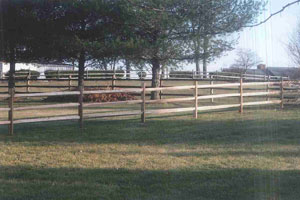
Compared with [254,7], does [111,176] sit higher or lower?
lower

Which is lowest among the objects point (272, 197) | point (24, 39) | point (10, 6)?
point (272, 197)

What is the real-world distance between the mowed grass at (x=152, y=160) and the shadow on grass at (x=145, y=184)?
0.05 ft

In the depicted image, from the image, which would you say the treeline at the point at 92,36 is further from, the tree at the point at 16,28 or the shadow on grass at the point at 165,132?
the shadow on grass at the point at 165,132

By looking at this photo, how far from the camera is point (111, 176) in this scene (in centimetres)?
677

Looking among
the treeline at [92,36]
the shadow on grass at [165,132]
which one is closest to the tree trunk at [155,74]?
the treeline at [92,36]

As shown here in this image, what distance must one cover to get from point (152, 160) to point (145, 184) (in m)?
1.56

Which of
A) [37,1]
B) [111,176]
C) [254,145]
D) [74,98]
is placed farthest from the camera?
[74,98]

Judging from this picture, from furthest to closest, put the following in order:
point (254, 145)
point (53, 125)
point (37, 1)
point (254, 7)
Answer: point (37, 1)
point (254, 7)
point (53, 125)
point (254, 145)

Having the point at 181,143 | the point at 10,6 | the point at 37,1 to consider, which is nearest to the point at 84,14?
the point at 37,1

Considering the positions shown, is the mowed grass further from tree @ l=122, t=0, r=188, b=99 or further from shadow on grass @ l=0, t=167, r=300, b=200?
tree @ l=122, t=0, r=188, b=99

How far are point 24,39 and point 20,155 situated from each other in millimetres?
13456

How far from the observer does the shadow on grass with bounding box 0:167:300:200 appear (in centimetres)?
582

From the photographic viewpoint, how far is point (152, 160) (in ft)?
26.0

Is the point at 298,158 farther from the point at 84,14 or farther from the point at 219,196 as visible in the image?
the point at 84,14
